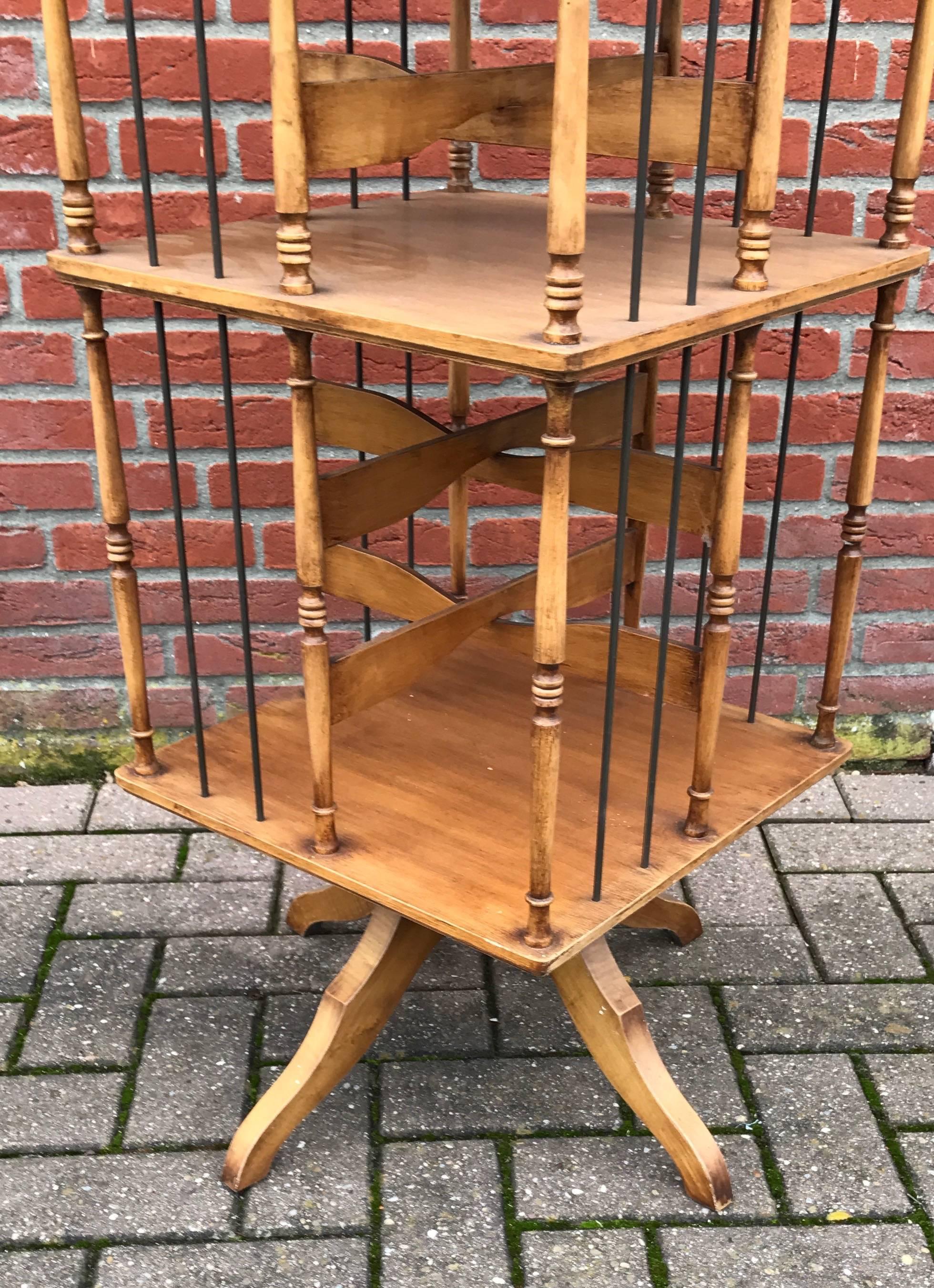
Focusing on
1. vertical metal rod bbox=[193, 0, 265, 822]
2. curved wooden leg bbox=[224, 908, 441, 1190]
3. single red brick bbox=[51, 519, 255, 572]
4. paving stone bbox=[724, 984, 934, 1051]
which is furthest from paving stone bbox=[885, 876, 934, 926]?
single red brick bbox=[51, 519, 255, 572]

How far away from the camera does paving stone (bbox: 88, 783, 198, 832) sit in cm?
257

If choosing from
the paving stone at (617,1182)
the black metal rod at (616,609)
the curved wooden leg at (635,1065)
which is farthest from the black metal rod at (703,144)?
the paving stone at (617,1182)

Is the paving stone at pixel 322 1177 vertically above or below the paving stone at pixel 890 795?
above

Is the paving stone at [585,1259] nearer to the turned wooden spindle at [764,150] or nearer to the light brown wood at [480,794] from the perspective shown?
the light brown wood at [480,794]

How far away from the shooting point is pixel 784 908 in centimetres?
235

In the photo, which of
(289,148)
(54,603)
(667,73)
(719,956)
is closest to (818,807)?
(719,956)

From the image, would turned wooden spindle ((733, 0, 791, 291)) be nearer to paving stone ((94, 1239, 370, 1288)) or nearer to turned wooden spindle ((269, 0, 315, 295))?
turned wooden spindle ((269, 0, 315, 295))

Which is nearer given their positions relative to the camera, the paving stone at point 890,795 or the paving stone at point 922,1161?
the paving stone at point 922,1161

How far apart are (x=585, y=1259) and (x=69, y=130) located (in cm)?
149

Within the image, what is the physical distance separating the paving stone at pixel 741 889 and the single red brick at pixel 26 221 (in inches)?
63.2

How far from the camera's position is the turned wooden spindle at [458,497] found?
2.05 meters

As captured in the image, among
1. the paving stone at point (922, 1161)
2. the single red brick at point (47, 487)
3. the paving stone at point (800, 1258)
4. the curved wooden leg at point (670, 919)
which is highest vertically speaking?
the single red brick at point (47, 487)

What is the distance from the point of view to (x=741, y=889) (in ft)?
7.89

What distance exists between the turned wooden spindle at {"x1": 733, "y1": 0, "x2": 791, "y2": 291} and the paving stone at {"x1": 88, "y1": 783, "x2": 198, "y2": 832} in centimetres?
161
